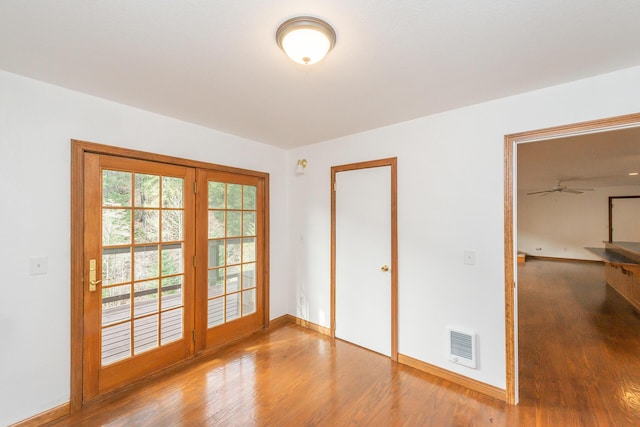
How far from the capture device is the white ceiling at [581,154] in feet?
10.1

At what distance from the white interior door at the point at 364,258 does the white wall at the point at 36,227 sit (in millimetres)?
2315

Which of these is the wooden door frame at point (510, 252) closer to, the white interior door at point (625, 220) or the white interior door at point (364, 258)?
the white interior door at point (364, 258)

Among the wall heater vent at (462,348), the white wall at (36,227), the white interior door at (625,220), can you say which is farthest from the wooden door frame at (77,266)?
the white interior door at (625,220)

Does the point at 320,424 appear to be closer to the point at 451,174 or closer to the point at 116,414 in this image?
the point at 116,414

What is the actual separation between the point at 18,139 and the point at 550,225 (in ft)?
39.5

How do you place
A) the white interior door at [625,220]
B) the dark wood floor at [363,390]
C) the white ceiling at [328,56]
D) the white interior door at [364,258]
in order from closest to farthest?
the white ceiling at [328,56], the dark wood floor at [363,390], the white interior door at [364,258], the white interior door at [625,220]

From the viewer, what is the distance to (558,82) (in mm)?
1898

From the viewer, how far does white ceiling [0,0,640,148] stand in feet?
4.02

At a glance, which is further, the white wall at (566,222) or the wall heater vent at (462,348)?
the white wall at (566,222)

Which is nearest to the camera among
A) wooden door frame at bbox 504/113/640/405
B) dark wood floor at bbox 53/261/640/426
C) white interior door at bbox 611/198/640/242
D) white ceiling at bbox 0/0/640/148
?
white ceiling at bbox 0/0/640/148

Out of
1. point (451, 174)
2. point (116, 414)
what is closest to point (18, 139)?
point (116, 414)

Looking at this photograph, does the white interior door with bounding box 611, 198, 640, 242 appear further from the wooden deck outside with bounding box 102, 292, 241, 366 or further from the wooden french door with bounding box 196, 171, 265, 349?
the wooden deck outside with bounding box 102, 292, 241, 366

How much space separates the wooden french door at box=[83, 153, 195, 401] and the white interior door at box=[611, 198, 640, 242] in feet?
36.5

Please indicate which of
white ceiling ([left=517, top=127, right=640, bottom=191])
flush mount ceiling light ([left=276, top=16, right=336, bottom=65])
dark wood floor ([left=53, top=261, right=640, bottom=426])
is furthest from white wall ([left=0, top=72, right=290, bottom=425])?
white ceiling ([left=517, top=127, right=640, bottom=191])
